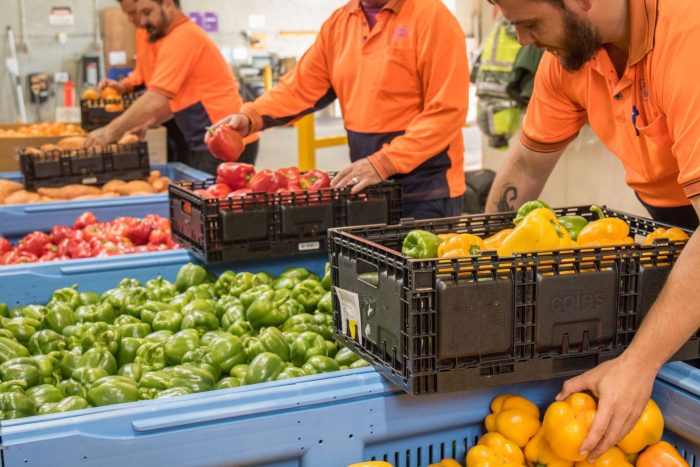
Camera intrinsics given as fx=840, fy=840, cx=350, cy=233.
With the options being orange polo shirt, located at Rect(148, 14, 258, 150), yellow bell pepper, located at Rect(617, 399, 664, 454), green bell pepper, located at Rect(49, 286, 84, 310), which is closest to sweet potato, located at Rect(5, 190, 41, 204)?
orange polo shirt, located at Rect(148, 14, 258, 150)

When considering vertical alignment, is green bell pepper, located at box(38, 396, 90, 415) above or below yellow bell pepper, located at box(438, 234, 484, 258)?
below

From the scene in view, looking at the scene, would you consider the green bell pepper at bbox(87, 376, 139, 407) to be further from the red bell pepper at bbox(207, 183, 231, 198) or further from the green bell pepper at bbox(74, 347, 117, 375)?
the red bell pepper at bbox(207, 183, 231, 198)

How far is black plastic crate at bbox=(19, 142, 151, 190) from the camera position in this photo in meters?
4.91

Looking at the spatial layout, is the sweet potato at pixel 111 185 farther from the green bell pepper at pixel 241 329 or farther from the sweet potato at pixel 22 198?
the green bell pepper at pixel 241 329

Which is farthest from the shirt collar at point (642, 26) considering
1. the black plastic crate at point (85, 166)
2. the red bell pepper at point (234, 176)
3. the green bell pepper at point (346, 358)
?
the black plastic crate at point (85, 166)

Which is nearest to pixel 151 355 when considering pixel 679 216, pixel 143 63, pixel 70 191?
pixel 679 216

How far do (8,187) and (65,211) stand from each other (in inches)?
24.3

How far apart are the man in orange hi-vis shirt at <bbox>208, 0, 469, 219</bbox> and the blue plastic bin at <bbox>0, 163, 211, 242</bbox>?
1128 millimetres

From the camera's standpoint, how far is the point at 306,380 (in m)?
1.90

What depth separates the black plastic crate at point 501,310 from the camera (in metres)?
1.69

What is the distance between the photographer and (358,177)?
10.5 ft

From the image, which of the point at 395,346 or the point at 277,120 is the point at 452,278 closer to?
the point at 395,346

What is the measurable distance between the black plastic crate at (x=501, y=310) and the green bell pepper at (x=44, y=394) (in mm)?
810

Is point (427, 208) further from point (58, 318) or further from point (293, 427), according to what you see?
point (293, 427)
